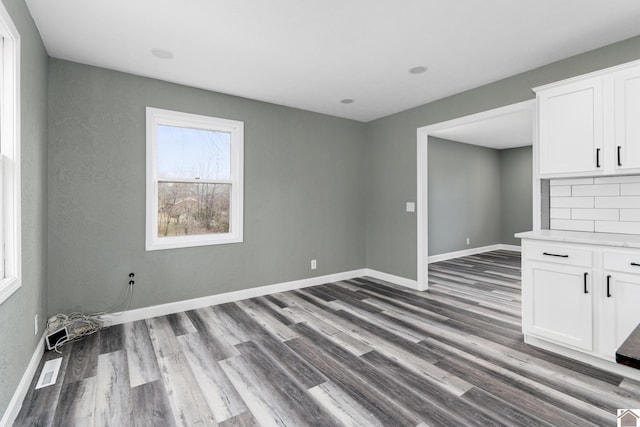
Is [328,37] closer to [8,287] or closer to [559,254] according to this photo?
[559,254]

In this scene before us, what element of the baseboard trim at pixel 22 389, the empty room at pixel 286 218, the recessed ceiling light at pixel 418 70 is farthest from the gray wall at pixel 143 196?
the recessed ceiling light at pixel 418 70

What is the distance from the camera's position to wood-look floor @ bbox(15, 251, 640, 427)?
1850mm

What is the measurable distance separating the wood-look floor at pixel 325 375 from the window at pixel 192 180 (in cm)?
94

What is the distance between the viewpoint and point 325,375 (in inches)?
89.7

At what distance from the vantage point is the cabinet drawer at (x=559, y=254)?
2391mm

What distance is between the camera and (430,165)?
20.9 ft

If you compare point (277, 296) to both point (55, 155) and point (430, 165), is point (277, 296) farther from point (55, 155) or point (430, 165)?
point (430, 165)

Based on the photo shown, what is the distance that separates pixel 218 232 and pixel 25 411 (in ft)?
7.63

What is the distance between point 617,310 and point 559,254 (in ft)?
1.65

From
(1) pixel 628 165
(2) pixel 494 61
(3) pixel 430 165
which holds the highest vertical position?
(2) pixel 494 61

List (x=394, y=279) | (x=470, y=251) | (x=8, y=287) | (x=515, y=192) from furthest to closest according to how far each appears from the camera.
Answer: (x=515, y=192)
(x=470, y=251)
(x=394, y=279)
(x=8, y=287)

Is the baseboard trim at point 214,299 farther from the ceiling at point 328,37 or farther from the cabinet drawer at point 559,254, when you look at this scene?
the cabinet drawer at point 559,254

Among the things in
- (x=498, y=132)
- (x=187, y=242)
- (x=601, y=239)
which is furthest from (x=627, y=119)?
(x=187, y=242)

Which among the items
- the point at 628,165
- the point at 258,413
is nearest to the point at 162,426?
the point at 258,413
